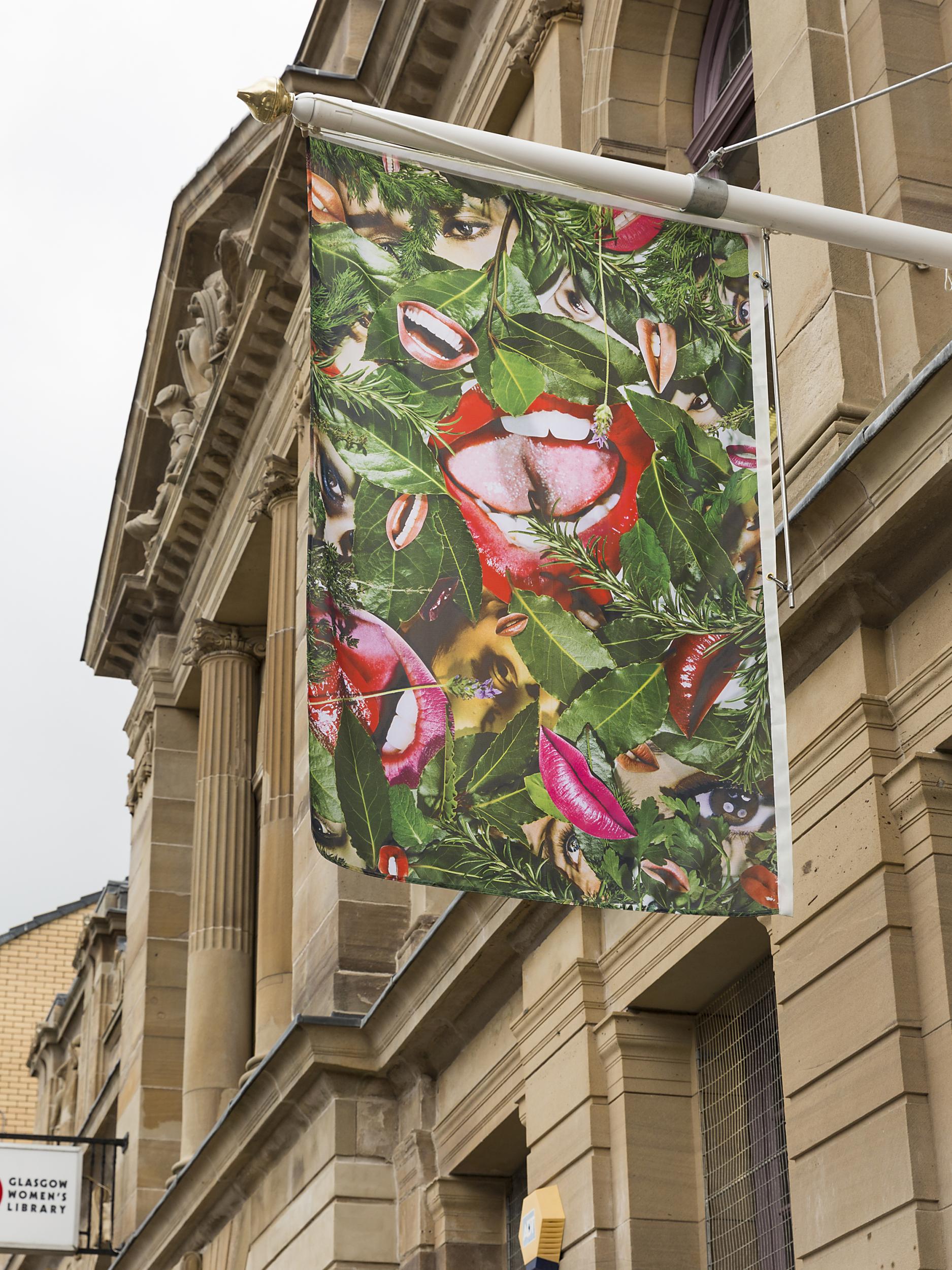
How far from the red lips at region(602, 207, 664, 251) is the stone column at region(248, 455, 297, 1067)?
1319 cm

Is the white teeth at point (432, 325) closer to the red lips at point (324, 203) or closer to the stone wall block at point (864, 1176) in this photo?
the red lips at point (324, 203)

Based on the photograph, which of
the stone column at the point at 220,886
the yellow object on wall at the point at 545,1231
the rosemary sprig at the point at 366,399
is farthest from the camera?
the stone column at the point at 220,886

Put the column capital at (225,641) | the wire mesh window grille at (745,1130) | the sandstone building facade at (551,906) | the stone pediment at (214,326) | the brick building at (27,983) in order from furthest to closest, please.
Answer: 1. the brick building at (27,983)
2. the column capital at (225,641)
3. the stone pediment at (214,326)
4. the wire mesh window grille at (745,1130)
5. the sandstone building facade at (551,906)

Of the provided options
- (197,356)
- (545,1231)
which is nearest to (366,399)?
(545,1231)

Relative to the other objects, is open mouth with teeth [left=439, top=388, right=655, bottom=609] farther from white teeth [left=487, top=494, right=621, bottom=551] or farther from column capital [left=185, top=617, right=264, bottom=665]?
column capital [left=185, top=617, right=264, bottom=665]

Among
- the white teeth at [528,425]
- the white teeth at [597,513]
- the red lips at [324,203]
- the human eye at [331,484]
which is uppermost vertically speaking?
the red lips at [324,203]

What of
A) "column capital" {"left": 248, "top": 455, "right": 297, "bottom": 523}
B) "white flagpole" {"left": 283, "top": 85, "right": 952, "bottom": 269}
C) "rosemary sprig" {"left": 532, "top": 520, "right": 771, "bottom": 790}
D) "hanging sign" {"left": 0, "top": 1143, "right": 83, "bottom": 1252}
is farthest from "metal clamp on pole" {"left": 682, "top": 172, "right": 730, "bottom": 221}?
"hanging sign" {"left": 0, "top": 1143, "right": 83, "bottom": 1252}

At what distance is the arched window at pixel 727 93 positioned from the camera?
13.5 m

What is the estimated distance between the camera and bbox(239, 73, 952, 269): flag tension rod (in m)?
6.71

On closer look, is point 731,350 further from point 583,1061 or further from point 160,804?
point 160,804

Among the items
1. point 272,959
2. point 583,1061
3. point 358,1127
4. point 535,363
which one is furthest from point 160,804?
point 535,363

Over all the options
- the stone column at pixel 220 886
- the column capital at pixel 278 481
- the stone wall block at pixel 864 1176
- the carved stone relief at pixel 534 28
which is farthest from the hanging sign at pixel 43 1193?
the stone wall block at pixel 864 1176

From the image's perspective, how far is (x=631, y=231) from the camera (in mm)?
7691

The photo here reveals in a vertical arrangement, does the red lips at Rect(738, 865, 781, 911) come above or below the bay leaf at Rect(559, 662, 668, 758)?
below
